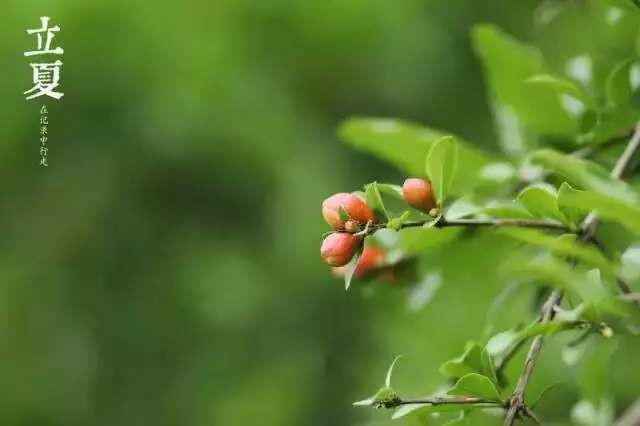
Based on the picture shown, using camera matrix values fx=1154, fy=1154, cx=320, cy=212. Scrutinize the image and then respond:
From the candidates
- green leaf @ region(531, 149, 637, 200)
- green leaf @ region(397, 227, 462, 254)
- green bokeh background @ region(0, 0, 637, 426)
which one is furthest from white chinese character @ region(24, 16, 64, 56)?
green leaf @ region(531, 149, 637, 200)

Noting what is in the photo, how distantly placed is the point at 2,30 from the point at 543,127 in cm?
175

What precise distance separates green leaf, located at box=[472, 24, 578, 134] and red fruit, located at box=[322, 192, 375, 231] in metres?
0.41

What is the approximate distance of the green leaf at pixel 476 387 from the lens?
898 millimetres

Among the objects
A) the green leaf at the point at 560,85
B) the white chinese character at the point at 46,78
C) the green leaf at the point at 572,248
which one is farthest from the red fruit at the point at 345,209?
the white chinese character at the point at 46,78

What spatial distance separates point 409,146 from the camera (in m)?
1.29

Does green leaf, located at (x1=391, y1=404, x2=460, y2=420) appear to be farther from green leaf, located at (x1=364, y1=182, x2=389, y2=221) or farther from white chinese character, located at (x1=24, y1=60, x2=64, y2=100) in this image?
white chinese character, located at (x1=24, y1=60, x2=64, y2=100)

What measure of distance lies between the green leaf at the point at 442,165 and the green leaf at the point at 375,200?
53mm

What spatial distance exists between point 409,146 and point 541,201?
350 mm

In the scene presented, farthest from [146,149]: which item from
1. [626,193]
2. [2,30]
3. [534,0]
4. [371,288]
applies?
[626,193]

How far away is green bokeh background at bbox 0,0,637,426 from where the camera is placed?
2863mm

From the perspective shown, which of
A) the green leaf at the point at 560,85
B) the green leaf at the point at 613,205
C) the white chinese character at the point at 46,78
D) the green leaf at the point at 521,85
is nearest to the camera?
the green leaf at the point at 613,205

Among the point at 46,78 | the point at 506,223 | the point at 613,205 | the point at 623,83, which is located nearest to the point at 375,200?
the point at 506,223

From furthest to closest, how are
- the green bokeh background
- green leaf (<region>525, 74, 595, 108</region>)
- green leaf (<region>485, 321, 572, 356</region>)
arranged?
1. the green bokeh background
2. green leaf (<region>525, 74, 595, 108</region>)
3. green leaf (<region>485, 321, 572, 356</region>)

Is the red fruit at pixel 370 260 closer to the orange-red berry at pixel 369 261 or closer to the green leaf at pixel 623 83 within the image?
the orange-red berry at pixel 369 261
